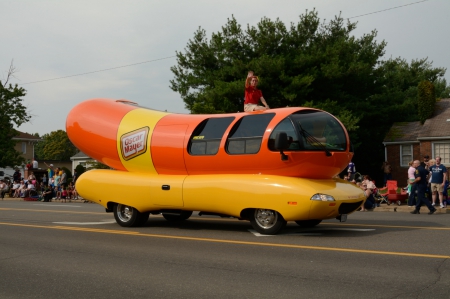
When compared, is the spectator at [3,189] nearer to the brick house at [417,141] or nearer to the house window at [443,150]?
the brick house at [417,141]

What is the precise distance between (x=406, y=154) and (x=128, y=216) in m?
30.1

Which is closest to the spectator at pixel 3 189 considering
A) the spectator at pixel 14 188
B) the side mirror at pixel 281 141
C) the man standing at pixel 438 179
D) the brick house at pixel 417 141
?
the spectator at pixel 14 188

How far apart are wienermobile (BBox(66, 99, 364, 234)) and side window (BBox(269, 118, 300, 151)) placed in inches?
0.8

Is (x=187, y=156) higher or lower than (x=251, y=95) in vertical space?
lower

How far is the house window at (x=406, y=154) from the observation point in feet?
128

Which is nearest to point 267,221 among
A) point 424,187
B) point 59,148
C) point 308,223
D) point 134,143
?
point 308,223

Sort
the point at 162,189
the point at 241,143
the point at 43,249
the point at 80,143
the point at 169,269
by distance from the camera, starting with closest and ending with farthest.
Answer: the point at 169,269
the point at 43,249
the point at 241,143
the point at 162,189
the point at 80,143

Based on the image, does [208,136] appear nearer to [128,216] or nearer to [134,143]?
[134,143]

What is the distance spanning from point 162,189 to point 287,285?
6120 mm

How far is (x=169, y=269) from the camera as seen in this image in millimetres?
7734

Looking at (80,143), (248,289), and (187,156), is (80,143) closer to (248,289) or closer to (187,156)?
(187,156)

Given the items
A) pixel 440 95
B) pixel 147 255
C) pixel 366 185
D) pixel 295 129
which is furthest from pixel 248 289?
pixel 440 95

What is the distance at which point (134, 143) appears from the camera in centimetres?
1298

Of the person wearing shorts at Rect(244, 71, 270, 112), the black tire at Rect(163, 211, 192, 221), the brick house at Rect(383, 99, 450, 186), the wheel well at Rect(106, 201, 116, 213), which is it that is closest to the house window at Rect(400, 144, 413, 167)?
the brick house at Rect(383, 99, 450, 186)
